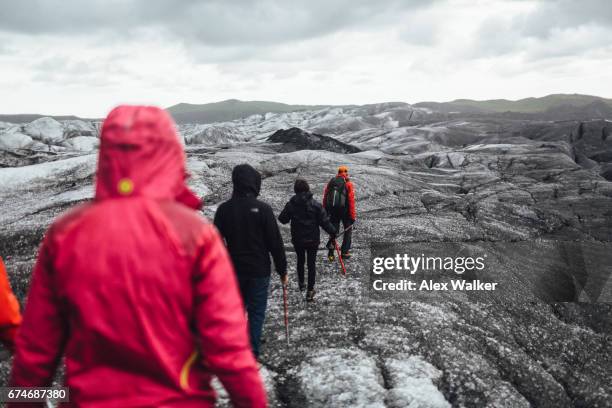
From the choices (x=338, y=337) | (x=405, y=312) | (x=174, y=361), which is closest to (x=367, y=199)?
(x=405, y=312)

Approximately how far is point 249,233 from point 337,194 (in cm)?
563

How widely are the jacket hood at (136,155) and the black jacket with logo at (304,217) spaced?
677cm

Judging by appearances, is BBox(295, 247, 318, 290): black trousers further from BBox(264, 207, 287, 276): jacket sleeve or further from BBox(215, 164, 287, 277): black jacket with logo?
BBox(215, 164, 287, 277): black jacket with logo

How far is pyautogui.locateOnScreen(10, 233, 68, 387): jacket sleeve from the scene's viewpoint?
2.24 m

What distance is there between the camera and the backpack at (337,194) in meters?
11.4

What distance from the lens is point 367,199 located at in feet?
69.4

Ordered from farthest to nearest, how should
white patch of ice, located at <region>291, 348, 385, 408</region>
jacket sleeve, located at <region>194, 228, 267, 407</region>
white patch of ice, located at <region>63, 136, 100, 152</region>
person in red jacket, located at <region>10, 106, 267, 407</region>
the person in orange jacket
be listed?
white patch of ice, located at <region>63, 136, 100, 152</region>
white patch of ice, located at <region>291, 348, 385, 408</region>
the person in orange jacket
jacket sleeve, located at <region>194, 228, 267, 407</region>
person in red jacket, located at <region>10, 106, 267, 407</region>

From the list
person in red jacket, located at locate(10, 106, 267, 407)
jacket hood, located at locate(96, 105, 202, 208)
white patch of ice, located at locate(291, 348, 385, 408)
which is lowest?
white patch of ice, located at locate(291, 348, 385, 408)

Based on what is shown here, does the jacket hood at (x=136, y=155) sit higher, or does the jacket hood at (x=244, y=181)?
the jacket hood at (x=136, y=155)

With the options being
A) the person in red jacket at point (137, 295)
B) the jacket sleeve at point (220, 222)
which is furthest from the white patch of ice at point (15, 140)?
Answer: the person in red jacket at point (137, 295)

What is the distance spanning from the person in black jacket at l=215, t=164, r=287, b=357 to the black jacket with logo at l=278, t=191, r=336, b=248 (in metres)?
2.71

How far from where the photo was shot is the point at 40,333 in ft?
7.52

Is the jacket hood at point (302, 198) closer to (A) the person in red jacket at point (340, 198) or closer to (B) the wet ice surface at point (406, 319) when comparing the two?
(B) the wet ice surface at point (406, 319)

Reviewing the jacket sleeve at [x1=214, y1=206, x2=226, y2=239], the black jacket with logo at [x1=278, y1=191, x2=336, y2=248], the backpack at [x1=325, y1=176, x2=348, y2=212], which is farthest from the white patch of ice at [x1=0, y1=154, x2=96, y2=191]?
the jacket sleeve at [x1=214, y1=206, x2=226, y2=239]
